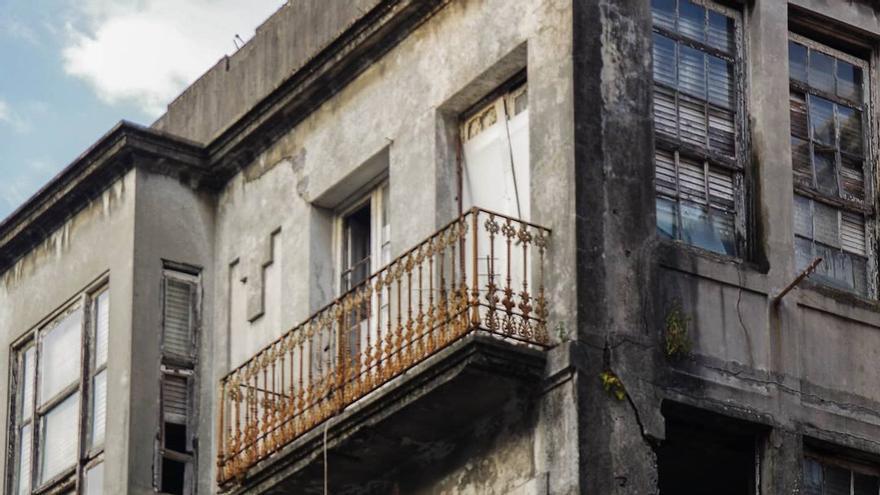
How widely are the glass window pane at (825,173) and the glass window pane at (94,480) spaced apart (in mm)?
6523

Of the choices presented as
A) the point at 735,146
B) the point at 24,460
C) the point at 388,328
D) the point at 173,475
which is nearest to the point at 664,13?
the point at 735,146

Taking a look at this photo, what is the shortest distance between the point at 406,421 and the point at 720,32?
408cm

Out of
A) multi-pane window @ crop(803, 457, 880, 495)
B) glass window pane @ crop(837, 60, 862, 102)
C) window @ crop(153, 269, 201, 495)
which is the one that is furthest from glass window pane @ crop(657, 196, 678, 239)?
window @ crop(153, 269, 201, 495)

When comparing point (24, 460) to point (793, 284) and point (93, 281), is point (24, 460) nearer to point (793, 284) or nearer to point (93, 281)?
point (93, 281)

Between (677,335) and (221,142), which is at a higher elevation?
(221,142)

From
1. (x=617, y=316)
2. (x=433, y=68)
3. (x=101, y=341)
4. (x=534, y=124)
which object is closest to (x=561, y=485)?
(x=617, y=316)

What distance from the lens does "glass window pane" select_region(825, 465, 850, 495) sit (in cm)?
1950

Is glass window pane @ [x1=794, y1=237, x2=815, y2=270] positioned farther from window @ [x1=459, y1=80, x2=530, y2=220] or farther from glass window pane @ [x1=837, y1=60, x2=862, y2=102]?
window @ [x1=459, y1=80, x2=530, y2=220]

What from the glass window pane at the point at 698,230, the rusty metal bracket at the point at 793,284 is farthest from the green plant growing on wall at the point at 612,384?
the rusty metal bracket at the point at 793,284

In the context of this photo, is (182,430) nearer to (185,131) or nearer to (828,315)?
(185,131)

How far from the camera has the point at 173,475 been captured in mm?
22109

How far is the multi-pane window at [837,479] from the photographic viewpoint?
63.7 feet

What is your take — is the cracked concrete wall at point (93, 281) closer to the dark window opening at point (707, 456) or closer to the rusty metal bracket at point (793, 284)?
the dark window opening at point (707, 456)

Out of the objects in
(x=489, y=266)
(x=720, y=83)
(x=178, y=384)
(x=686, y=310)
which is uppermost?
(x=720, y=83)
